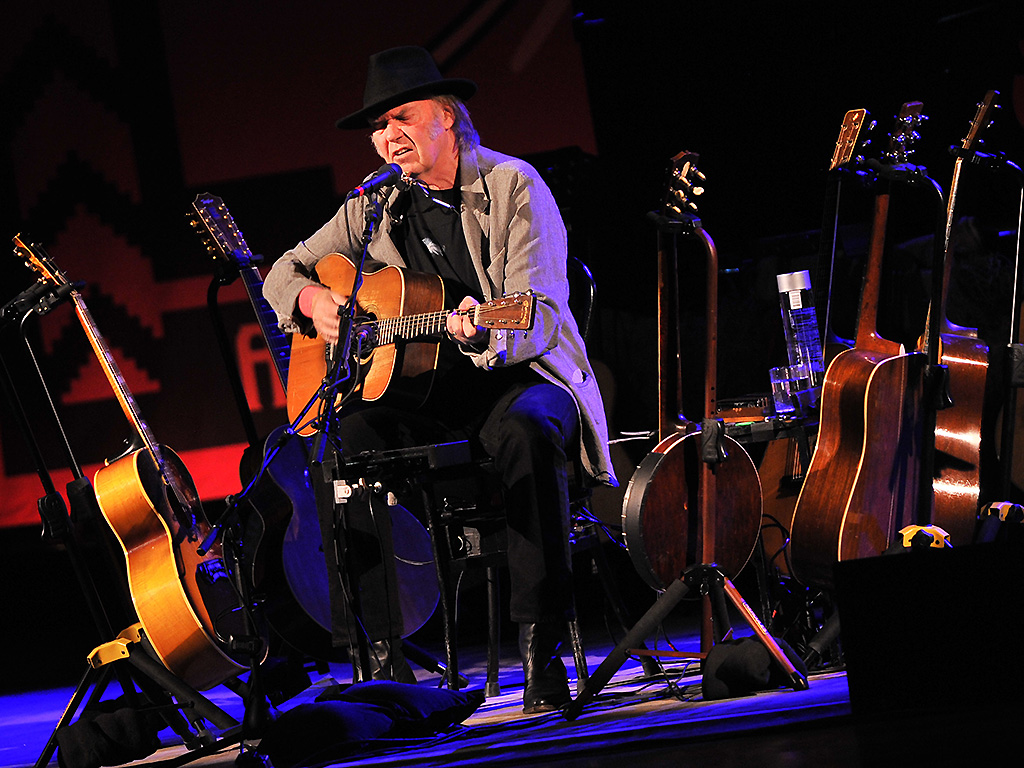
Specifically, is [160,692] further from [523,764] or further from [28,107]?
[28,107]

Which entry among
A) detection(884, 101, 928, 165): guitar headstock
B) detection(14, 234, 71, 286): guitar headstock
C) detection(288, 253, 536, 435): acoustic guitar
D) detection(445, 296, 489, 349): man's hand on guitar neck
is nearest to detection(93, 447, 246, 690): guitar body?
detection(288, 253, 536, 435): acoustic guitar

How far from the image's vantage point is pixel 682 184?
3059 millimetres

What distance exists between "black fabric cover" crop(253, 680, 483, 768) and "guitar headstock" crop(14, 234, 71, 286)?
1.64m

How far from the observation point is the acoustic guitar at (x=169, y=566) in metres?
3.03

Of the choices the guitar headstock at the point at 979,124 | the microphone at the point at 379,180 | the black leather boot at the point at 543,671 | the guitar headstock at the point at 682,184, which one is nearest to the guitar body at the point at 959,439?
the guitar headstock at the point at 979,124

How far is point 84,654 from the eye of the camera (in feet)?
16.1

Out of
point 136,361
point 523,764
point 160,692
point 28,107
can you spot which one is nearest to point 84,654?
point 136,361

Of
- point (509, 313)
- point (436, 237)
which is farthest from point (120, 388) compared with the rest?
point (509, 313)

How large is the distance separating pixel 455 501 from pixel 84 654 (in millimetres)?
2697

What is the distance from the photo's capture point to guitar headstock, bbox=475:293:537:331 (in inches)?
105

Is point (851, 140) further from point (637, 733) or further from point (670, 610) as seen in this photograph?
point (637, 733)

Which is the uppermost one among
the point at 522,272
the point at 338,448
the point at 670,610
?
the point at 522,272

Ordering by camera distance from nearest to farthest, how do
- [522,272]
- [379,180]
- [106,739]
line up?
1. [106,739]
2. [379,180]
3. [522,272]

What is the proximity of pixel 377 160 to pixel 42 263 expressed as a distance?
6.00 ft
